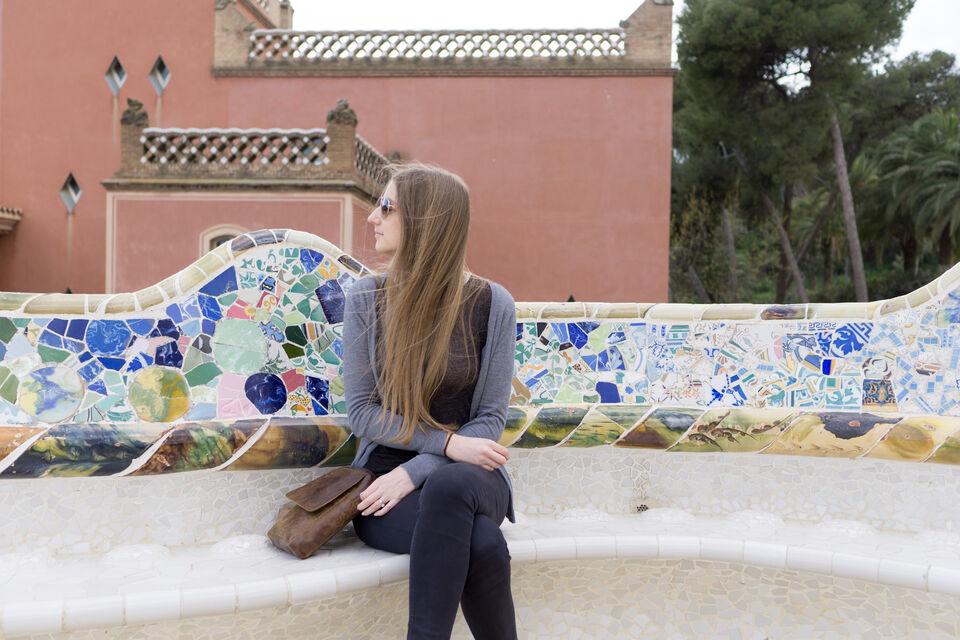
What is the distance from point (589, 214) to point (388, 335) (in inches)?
485

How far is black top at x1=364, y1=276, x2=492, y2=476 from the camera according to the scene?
8.07 feet

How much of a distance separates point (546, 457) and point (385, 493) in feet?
3.12

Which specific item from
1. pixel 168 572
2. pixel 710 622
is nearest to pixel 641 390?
pixel 710 622

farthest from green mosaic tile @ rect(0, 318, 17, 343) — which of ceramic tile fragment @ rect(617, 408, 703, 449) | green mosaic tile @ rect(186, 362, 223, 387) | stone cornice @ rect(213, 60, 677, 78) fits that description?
stone cornice @ rect(213, 60, 677, 78)

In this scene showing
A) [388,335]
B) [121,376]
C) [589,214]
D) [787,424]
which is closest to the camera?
[388,335]

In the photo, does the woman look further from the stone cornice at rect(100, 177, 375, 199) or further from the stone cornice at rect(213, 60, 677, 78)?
the stone cornice at rect(213, 60, 677, 78)

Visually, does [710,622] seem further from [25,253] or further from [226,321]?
[25,253]

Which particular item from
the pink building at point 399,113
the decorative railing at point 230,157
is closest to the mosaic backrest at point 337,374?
the decorative railing at point 230,157

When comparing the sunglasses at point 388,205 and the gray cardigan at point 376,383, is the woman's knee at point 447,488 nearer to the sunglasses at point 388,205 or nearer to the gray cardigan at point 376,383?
the gray cardigan at point 376,383

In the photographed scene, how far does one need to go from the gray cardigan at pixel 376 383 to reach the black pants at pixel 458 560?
0.66ft

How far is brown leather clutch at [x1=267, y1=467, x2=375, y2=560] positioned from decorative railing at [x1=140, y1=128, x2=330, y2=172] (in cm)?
1024

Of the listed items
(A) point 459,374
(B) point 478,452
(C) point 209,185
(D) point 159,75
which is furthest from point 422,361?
(D) point 159,75

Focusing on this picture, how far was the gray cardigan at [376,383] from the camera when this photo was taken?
2395 mm

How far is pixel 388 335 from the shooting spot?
2422mm
